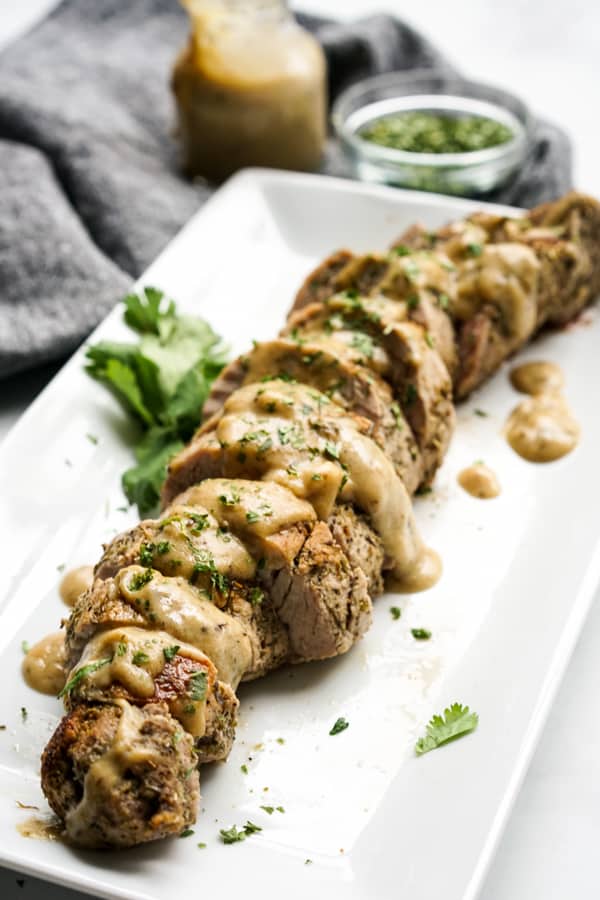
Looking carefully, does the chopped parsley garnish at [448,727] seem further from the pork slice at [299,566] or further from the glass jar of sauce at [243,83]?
the glass jar of sauce at [243,83]

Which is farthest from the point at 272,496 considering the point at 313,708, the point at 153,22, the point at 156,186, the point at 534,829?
the point at 153,22

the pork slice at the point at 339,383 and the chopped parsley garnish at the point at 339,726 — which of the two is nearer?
the chopped parsley garnish at the point at 339,726

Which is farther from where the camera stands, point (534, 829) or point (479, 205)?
point (479, 205)

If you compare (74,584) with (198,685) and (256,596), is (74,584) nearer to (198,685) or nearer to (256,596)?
(256,596)

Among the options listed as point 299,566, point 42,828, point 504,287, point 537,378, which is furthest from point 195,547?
point 537,378

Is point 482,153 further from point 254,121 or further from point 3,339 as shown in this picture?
point 3,339

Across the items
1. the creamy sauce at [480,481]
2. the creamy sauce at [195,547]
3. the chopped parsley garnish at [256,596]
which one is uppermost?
the creamy sauce at [195,547]

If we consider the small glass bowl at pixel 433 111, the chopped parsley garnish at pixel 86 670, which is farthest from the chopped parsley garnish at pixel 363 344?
the small glass bowl at pixel 433 111
